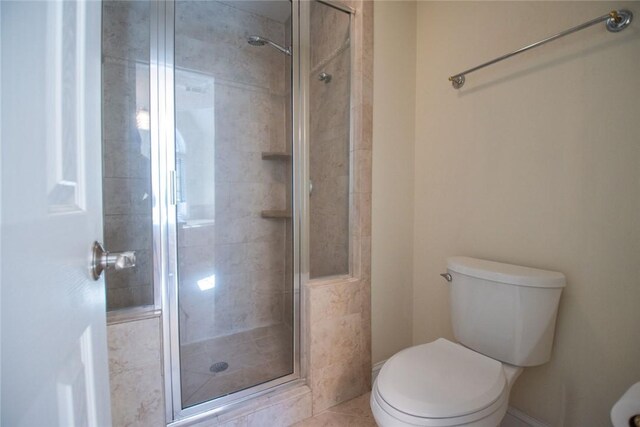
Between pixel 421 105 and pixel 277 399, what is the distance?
169 cm

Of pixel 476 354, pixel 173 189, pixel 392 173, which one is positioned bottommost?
pixel 476 354

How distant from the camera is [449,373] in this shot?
3.11 feet

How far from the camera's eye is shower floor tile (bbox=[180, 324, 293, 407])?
127 centimetres

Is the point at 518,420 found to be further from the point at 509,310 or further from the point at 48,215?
the point at 48,215

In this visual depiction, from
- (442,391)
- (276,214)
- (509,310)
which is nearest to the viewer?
(442,391)

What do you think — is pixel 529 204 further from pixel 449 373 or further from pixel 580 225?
pixel 449 373

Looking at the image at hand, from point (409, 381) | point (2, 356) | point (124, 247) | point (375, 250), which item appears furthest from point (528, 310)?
point (124, 247)

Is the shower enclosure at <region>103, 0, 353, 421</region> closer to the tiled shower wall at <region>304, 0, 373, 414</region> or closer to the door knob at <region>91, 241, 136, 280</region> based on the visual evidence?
the tiled shower wall at <region>304, 0, 373, 414</region>

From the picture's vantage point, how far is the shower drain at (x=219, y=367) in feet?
4.74

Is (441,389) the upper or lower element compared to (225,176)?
lower

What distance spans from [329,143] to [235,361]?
1.33m

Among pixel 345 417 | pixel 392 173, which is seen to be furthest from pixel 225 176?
pixel 345 417

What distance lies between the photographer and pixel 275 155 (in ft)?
5.76

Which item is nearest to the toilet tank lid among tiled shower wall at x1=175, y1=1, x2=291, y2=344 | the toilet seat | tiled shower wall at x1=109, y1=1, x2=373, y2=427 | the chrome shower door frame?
the toilet seat
